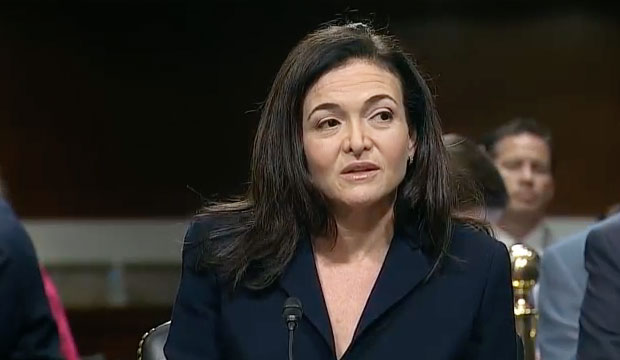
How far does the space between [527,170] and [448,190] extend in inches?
90.5

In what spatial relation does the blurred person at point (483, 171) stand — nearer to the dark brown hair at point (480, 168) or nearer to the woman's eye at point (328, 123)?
the dark brown hair at point (480, 168)

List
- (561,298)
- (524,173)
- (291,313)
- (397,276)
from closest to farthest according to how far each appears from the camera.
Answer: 1. (291,313)
2. (397,276)
3. (561,298)
4. (524,173)

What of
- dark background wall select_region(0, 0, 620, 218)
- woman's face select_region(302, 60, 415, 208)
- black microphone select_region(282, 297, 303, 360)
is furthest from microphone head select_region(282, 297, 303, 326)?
dark background wall select_region(0, 0, 620, 218)


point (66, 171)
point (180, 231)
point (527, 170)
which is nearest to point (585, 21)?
point (527, 170)

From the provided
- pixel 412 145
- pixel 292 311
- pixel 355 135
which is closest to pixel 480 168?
pixel 412 145

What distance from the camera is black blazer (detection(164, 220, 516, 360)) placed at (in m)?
2.11

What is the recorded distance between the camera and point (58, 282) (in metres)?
6.31

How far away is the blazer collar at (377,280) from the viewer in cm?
211

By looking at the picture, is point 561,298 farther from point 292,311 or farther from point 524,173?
point 524,173

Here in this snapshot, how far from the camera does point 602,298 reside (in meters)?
2.23

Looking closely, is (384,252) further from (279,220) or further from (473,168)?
(473,168)

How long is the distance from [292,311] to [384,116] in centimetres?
41

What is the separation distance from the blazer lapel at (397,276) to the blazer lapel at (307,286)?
6cm

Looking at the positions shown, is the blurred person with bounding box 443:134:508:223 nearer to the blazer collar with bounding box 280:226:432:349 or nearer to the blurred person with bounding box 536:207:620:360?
the blurred person with bounding box 536:207:620:360
